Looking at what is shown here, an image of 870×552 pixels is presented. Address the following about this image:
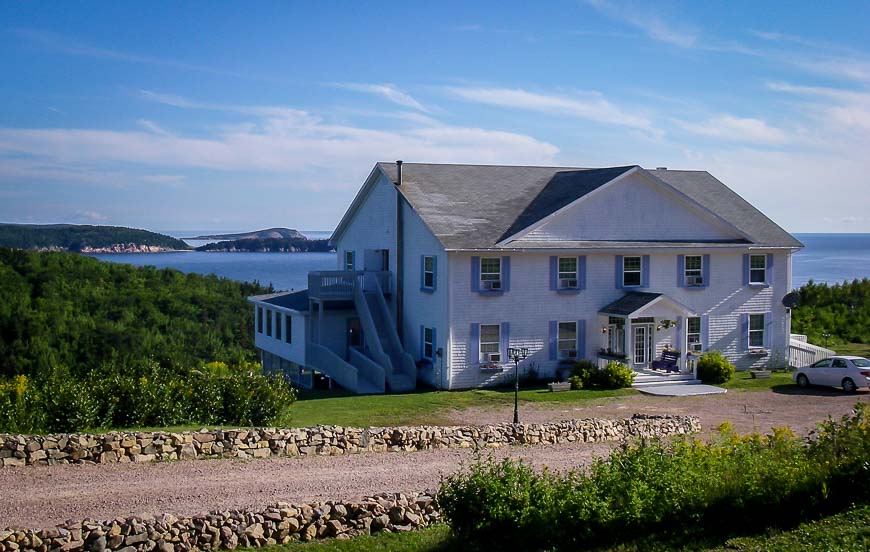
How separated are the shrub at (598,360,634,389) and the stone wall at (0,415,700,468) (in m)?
8.16

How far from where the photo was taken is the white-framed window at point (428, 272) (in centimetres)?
Result: 3009

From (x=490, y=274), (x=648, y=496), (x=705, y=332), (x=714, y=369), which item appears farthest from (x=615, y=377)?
(x=648, y=496)

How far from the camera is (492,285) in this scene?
29.8 meters

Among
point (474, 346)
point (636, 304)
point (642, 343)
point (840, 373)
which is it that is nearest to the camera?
point (840, 373)

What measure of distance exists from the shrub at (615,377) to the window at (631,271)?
358 centimetres

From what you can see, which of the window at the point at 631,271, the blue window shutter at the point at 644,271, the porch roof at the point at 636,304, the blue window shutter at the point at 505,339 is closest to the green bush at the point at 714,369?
the porch roof at the point at 636,304

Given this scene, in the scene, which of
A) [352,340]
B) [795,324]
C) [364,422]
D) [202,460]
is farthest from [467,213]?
[795,324]

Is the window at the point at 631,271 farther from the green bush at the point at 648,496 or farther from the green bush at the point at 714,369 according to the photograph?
the green bush at the point at 648,496

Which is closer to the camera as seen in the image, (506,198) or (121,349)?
(506,198)

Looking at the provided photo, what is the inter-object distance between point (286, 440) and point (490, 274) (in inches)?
534

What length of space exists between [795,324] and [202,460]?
33465 millimetres

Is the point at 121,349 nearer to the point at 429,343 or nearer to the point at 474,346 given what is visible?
the point at 429,343

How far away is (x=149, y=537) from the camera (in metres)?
11.7

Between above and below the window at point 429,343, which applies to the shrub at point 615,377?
below
